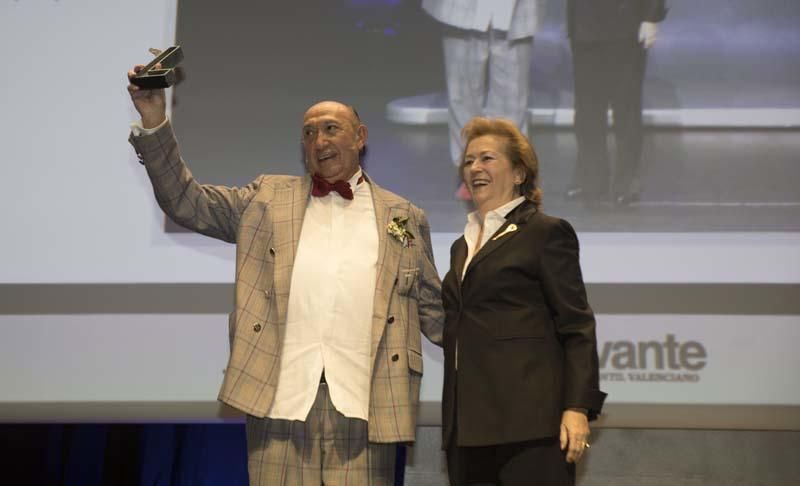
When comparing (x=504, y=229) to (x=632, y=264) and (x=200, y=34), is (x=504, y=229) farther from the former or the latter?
(x=200, y=34)

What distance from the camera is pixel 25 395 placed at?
10.4 ft

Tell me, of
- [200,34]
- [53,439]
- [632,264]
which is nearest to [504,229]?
[632,264]

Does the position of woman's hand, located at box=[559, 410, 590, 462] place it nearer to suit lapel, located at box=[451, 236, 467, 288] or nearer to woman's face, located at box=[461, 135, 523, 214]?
suit lapel, located at box=[451, 236, 467, 288]

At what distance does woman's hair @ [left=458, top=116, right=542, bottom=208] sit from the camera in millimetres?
2260

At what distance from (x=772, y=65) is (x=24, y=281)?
2837 mm

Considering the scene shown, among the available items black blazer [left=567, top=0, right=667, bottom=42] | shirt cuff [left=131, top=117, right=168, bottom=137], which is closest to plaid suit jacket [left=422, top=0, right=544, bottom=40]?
black blazer [left=567, top=0, right=667, bottom=42]

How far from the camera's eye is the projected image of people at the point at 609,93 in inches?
126

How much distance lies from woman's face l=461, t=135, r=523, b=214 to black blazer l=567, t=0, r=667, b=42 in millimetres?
1173

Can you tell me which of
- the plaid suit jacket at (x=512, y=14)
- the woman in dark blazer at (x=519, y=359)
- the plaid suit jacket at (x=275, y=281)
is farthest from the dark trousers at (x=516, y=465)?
the plaid suit jacket at (x=512, y=14)

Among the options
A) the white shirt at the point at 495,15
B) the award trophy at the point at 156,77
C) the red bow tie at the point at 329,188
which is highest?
the white shirt at the point at 495,15

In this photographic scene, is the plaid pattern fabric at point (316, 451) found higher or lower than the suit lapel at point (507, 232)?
lower

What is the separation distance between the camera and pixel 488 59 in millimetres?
3240

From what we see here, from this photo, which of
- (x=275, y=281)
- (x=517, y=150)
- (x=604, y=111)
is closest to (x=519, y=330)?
(x=517, y=150)

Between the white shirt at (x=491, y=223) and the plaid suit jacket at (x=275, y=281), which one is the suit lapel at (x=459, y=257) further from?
the plaid suit jacket at (x=275, y=281)
